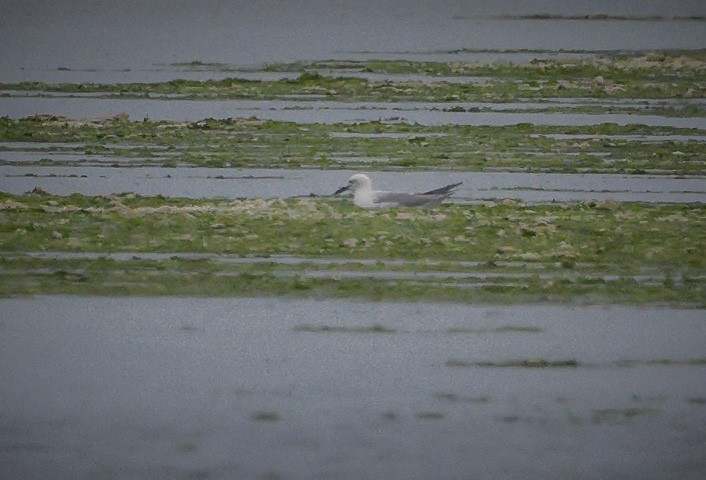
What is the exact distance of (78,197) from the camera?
60.5 ft

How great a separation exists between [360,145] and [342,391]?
12704 mm

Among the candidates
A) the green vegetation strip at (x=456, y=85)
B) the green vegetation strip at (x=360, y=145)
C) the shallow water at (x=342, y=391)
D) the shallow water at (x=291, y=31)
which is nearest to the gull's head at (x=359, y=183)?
the green vegetation strip at (x=360, y=145)

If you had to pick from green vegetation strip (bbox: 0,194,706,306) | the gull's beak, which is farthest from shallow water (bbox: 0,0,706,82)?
→ green vegetation strip (bbox: 0,194,706,306)

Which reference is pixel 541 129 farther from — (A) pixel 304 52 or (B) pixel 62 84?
(A) pixel 304 52

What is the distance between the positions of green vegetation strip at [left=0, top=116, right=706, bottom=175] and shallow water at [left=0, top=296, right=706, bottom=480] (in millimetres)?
8238

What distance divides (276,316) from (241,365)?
153 centimetres

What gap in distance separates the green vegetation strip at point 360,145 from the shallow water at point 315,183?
21.2 inches

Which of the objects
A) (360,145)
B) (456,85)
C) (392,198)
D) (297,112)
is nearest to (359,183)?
(392,198)

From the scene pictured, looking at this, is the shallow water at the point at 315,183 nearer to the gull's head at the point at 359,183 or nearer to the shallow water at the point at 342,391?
the gull's head at the point at 359,183

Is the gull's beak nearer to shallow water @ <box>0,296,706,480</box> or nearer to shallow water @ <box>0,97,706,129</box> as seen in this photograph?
shallow water @ <box>0,296,706,480</box>

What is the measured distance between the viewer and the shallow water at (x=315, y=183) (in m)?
19.4

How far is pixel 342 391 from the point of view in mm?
11555

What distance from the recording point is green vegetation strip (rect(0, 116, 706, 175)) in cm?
2217

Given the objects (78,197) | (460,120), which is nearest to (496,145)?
(460,120)
